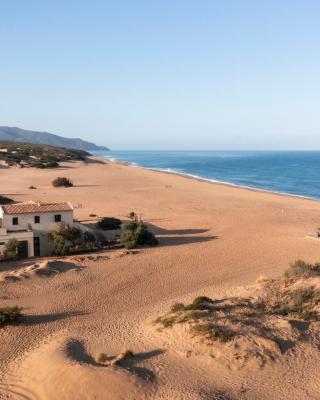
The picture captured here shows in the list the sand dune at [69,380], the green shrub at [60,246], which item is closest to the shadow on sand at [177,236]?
the green shrub at [60,246]

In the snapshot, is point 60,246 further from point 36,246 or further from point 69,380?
point 69,380

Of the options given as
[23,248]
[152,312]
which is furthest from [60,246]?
[152,312]

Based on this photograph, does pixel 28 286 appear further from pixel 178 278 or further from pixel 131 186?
pixel 131 186

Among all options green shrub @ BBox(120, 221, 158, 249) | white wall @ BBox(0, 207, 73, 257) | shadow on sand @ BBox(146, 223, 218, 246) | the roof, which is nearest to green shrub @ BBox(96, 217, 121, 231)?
shadow on sand @ BBox(146, 223, 218, 246)

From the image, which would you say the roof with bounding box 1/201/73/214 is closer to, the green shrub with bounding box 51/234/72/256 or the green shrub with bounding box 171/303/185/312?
the green shrub with bounding box 51/234/72/256

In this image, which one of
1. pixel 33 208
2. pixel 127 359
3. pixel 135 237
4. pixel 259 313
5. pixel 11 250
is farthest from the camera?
pixel 135 237

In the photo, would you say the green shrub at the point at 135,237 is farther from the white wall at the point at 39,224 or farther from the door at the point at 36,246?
the door at the point at 36,246
